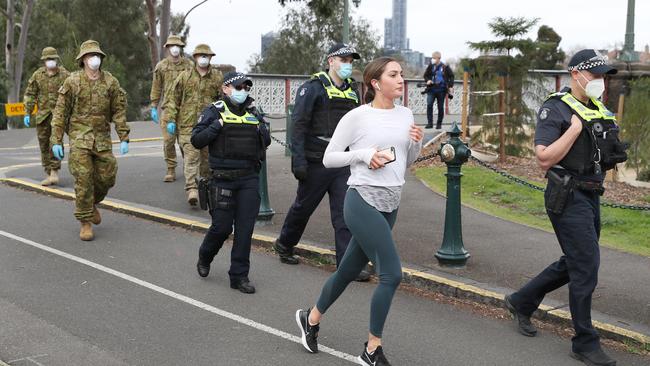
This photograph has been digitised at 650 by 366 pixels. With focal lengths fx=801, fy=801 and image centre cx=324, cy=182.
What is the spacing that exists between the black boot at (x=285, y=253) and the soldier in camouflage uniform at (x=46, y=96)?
19.0 feet

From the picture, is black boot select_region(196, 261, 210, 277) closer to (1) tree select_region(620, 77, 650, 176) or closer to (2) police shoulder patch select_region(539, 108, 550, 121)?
(2) police shoulder patch select_region(539, 108, 550, 121)

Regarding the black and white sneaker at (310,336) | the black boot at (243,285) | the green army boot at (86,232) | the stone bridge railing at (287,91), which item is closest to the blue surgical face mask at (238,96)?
the black boot at (243,285)

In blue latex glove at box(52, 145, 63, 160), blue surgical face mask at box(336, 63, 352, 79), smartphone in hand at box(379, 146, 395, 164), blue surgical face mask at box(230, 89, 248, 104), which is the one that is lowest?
blue latex glove at box(52, 145, 63, 160)

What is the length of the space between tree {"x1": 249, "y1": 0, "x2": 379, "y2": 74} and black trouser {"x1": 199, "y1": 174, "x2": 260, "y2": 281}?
52.4 m

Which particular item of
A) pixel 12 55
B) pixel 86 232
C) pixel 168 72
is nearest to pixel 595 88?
pixel 86 232

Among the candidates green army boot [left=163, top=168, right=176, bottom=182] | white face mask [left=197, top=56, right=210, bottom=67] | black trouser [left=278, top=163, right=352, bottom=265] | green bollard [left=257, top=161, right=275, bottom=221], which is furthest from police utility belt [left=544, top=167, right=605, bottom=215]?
green army boot [left=163, top=168, right=176, bottom=182]

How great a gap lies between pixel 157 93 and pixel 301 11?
4755 centimetres

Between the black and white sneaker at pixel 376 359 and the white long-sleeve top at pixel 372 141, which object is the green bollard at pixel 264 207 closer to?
Answer: the white long-sleeve top at pixel 372 141

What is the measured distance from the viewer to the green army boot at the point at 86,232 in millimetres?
8695

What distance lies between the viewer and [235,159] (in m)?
6.60

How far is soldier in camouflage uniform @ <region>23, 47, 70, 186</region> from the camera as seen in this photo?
12031mm

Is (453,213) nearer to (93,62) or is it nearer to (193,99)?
(93,62)

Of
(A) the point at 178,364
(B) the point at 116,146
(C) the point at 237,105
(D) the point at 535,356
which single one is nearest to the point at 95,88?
(C) the point at 237,105

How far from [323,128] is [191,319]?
6.63 feet
